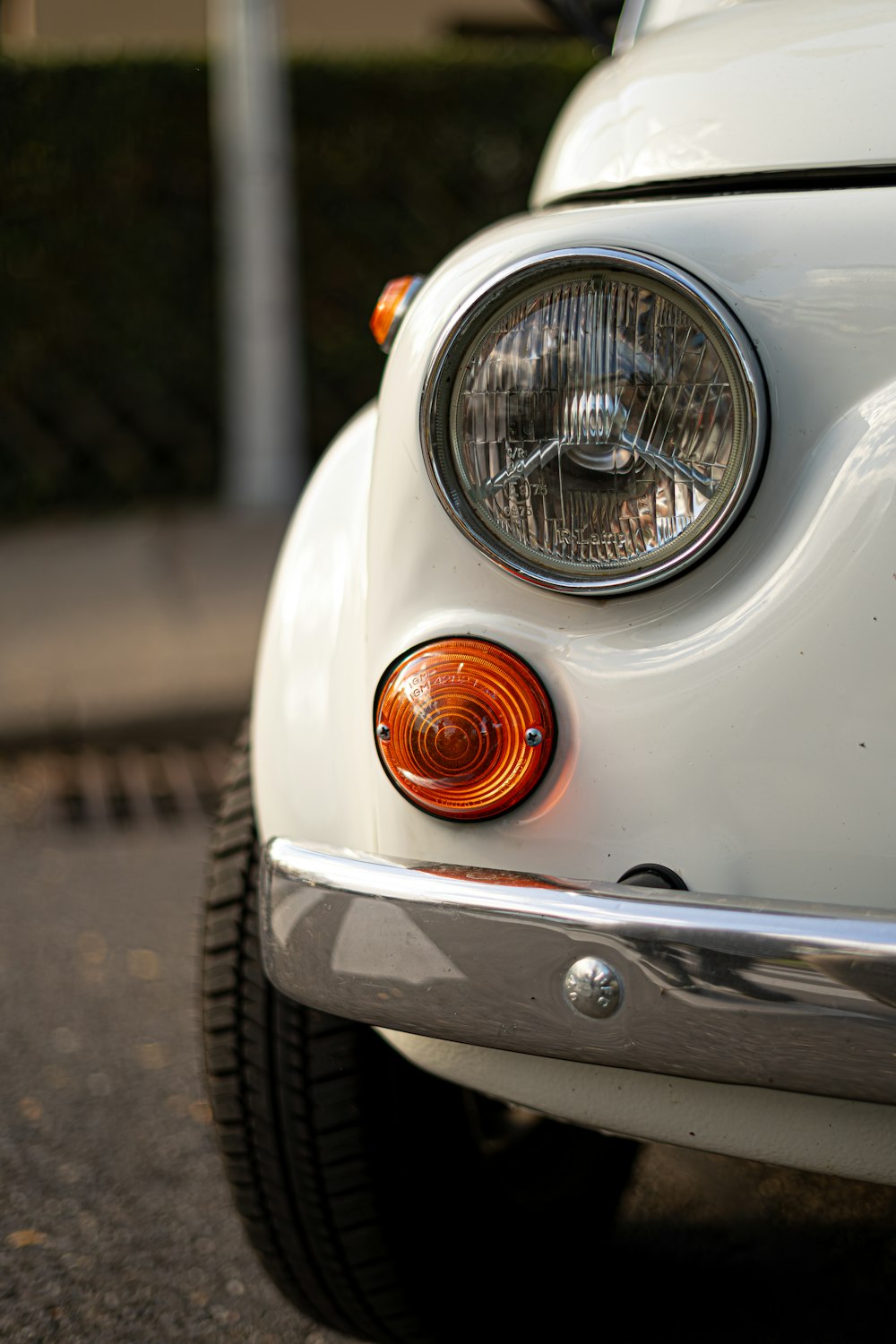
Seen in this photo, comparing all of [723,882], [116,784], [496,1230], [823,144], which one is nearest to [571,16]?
[823,144]

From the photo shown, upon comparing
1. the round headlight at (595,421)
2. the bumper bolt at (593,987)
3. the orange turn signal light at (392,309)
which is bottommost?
the bumper bolt at (593,987)

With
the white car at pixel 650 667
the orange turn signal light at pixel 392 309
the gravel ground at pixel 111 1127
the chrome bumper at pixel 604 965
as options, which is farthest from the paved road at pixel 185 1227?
the orange turn signal light at pixel 392 309

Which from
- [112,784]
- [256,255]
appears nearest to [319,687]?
[112,784]

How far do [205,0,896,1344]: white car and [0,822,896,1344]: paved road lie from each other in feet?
1.89

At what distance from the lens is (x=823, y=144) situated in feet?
4.07

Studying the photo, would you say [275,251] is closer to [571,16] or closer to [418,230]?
[418,230]

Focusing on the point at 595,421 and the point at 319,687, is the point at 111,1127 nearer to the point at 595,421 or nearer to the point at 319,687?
the point at 319,687

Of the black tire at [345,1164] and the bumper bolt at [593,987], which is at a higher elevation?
the bumper bolt at [593,987]

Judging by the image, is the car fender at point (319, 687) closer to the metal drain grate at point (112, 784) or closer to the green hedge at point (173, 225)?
the metal drain grate at point (112, 784)

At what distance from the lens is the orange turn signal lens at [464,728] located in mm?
1188

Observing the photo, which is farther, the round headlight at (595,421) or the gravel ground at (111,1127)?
the gravel ground at (111,1127)

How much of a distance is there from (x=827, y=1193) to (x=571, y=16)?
1932mm

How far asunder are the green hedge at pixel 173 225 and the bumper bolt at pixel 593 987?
536cm

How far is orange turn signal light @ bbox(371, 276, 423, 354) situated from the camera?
1345 millimetres
